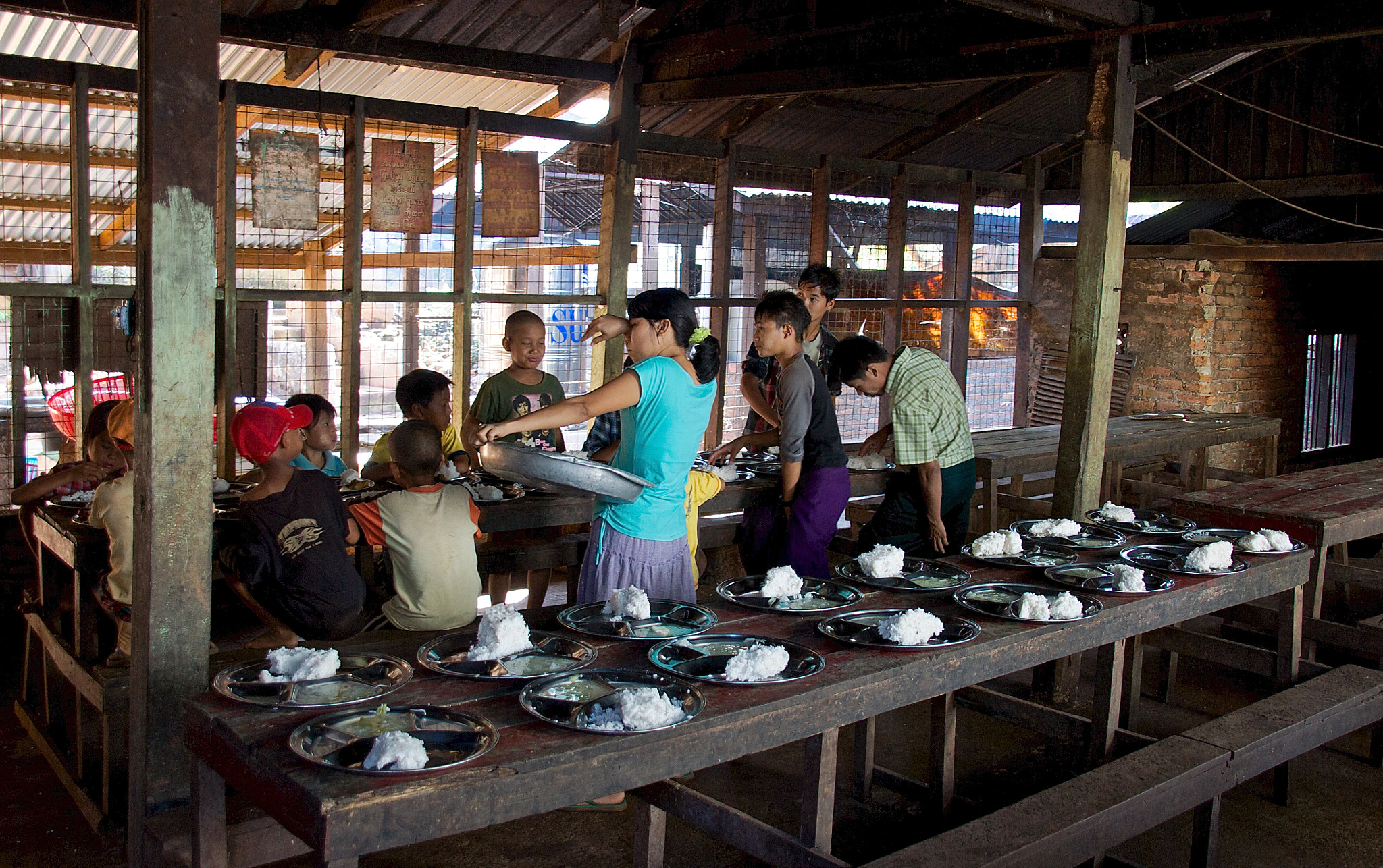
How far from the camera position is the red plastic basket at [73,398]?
560cm

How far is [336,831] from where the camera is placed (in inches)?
77.0

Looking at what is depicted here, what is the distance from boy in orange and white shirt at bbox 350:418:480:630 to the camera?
376 centimetres

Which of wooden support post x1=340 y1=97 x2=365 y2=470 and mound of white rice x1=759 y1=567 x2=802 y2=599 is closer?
mound of white rice x1=759 y1=567 x2=802 y2=599

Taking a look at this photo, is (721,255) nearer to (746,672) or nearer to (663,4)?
(663,4)

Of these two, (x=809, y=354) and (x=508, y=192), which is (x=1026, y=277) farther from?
(x=508, y=192)

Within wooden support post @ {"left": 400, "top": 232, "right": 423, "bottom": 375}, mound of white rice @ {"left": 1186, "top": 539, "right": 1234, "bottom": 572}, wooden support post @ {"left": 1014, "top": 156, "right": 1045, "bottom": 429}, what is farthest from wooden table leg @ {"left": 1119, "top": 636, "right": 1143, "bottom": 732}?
wooden support post @ {"left": 1014, "top": 156, "right": 1045, "bottom": 429}

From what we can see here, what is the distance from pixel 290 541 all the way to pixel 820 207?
5.46 metres

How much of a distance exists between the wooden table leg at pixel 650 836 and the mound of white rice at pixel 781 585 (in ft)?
2.40

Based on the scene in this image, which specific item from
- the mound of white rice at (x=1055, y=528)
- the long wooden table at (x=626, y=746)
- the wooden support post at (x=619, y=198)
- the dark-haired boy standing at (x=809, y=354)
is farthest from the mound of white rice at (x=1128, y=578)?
the wooden support post at (x=619, y=198)

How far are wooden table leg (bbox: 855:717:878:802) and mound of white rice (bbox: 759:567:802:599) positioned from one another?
1.11 metres

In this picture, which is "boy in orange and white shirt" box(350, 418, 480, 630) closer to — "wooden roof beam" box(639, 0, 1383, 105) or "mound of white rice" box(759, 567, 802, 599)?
"mound of white rice" box(759, 567, 802, 599)

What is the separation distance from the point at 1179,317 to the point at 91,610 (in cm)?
900

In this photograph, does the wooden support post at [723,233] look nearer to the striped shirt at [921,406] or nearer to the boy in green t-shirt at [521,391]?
the boy in green t-shirt at [521,391]

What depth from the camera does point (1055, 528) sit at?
171 inches
